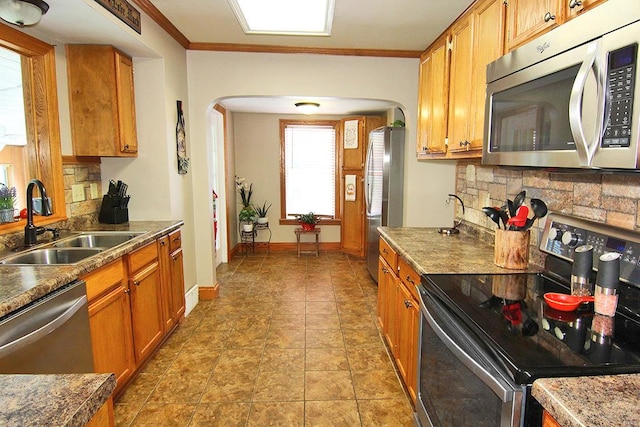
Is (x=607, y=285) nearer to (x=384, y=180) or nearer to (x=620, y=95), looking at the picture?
(x=620, y=95)

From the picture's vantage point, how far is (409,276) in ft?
6.83

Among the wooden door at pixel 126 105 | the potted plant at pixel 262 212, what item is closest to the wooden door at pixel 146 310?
the wooden door at pixel 126 105

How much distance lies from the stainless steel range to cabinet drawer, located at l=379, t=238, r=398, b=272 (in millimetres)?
681

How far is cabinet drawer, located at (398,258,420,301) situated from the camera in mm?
1954

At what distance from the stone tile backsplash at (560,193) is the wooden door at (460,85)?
350 mm

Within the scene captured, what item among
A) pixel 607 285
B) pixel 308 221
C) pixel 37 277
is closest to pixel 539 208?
pixel 607 285

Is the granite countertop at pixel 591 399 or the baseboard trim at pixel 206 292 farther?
the baseboard trim at pixel 206 292

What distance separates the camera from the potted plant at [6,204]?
2133mm

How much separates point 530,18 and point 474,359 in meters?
1.42

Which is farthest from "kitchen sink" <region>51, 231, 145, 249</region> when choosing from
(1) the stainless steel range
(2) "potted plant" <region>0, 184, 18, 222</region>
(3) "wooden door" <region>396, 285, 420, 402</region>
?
(1) the stainless steel range

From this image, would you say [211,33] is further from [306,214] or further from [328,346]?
[306,214]

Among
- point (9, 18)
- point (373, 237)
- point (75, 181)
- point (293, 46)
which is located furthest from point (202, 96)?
point (373, 237)

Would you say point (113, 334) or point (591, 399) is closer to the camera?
point (591, 399)

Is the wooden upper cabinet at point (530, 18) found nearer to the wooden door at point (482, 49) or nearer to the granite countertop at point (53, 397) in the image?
the wooden door at point (482, 49)
